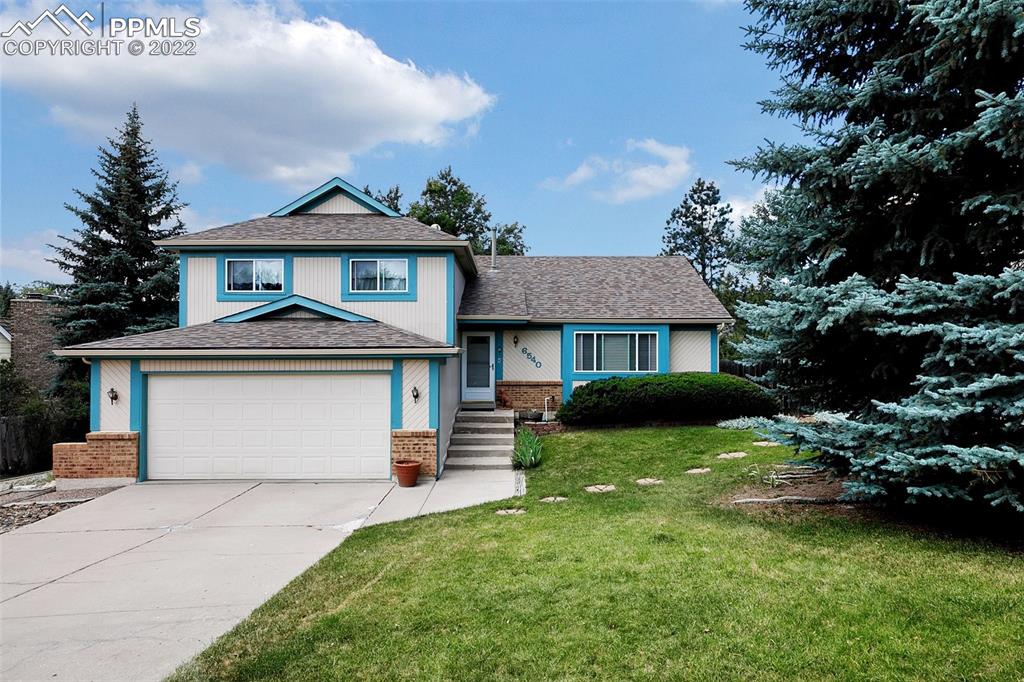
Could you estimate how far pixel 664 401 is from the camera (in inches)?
515

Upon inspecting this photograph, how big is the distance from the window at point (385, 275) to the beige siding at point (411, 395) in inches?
109

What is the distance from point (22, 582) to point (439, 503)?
4703 millimetres

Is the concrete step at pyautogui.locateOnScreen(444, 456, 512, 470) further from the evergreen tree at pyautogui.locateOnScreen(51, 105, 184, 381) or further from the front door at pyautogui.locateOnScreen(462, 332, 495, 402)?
the evergreen tree at pyautogui.locateOnScreen(51, 105, 184, 381)

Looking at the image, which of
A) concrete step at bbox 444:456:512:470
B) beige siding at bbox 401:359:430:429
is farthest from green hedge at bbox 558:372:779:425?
beige siding at bbox 401:359:430:429

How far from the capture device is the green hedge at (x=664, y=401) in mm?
13055

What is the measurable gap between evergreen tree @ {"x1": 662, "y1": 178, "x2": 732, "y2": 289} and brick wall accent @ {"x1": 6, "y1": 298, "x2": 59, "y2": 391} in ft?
120

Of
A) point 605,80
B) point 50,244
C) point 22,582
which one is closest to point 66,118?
point 50,244

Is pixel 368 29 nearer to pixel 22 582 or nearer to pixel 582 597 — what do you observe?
pixel 22 582

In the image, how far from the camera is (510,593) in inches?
171

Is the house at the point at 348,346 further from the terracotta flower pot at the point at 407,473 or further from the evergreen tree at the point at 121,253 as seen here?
the evergreen tree at the point at 121,253

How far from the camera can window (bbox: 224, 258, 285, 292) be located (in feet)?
39.8

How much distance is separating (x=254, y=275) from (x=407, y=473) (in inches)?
255

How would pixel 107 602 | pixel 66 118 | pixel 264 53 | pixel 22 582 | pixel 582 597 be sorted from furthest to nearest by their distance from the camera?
pixel 66 118
pixel 264 53
pixel 22 582
pixel 107 602
pixel 582 597

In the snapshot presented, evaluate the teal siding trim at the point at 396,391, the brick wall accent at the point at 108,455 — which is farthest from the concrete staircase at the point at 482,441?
the brick wall accent at the point at 108,455
